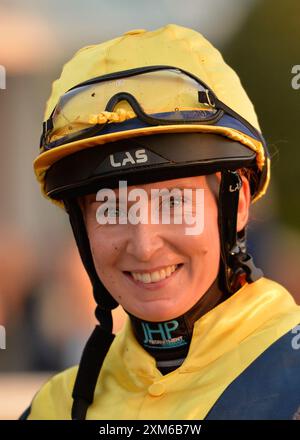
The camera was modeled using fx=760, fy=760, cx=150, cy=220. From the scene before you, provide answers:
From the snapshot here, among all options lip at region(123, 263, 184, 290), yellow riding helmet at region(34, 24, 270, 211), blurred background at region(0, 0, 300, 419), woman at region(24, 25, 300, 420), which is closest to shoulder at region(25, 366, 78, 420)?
woman at region(24, 25, 300, 420)

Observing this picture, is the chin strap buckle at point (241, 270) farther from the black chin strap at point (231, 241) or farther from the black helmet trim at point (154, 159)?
the black helmet trim at point (154, 159)

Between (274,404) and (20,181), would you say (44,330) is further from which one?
(274,404)

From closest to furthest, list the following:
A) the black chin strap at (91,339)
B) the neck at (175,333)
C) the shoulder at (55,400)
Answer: the neck at (175,333) < the black chin strap at (91,339) < the shoulder at (55,400)

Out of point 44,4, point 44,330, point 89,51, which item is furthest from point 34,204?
point 89,51

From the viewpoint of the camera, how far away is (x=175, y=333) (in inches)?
93.6

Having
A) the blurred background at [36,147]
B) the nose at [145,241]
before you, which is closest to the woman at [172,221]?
the nose at [145,241]

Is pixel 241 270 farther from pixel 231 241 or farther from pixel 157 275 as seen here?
pixel 157 275

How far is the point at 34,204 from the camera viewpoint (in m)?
7.29

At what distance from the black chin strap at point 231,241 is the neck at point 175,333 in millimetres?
57

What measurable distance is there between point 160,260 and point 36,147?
556cm

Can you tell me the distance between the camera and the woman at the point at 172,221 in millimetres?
2211

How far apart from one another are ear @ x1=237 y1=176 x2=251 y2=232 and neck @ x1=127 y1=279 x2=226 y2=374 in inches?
9.2

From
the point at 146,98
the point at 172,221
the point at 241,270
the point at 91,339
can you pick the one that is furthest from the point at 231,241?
the point at 91,339

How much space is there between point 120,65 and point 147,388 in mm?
1020
